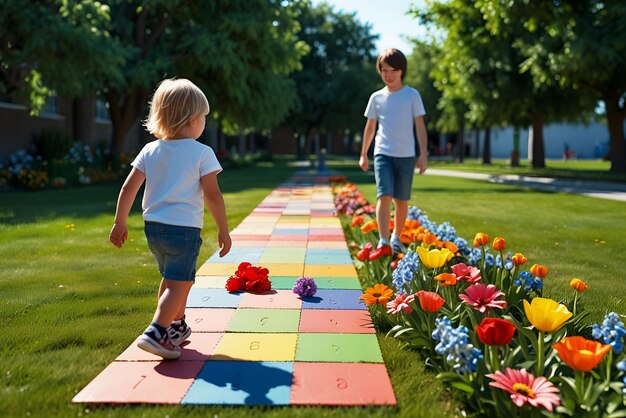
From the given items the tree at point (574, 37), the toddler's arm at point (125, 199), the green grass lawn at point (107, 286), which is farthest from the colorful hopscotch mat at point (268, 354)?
the tree at point (574, 37)

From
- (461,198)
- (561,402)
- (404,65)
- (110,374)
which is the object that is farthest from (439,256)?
(461,198)

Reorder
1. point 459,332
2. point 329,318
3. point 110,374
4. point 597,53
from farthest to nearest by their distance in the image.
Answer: point 597,53 < point 329,318 < point 110,374 < point 459,332

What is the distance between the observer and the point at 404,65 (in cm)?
586

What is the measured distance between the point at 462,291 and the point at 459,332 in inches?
45.7

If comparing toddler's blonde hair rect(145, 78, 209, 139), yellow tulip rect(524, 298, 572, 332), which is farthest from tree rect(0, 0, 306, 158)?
yellow tulip rect(524, 298, 572, 332)

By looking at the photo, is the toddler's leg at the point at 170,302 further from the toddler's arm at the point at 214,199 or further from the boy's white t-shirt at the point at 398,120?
the boy's white t-shirt at the point at 398,120

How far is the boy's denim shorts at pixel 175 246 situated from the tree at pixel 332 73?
39412 millimetres

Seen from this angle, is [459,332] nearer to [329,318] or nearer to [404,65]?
[329,318]

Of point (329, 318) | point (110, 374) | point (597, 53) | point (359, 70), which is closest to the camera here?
point (110, 374)

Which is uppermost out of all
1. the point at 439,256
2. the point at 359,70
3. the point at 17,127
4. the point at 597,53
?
the point at 359,70

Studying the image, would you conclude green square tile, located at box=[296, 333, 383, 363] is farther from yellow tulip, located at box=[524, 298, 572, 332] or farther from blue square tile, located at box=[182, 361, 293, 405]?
yellow tulip, located at box=[524, 298, 572, 332]

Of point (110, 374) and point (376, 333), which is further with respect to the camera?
point (376, 333)

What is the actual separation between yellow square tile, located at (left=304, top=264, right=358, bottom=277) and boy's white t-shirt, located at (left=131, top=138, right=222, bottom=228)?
2393 millimetres

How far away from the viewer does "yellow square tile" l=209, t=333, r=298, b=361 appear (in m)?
3.38
